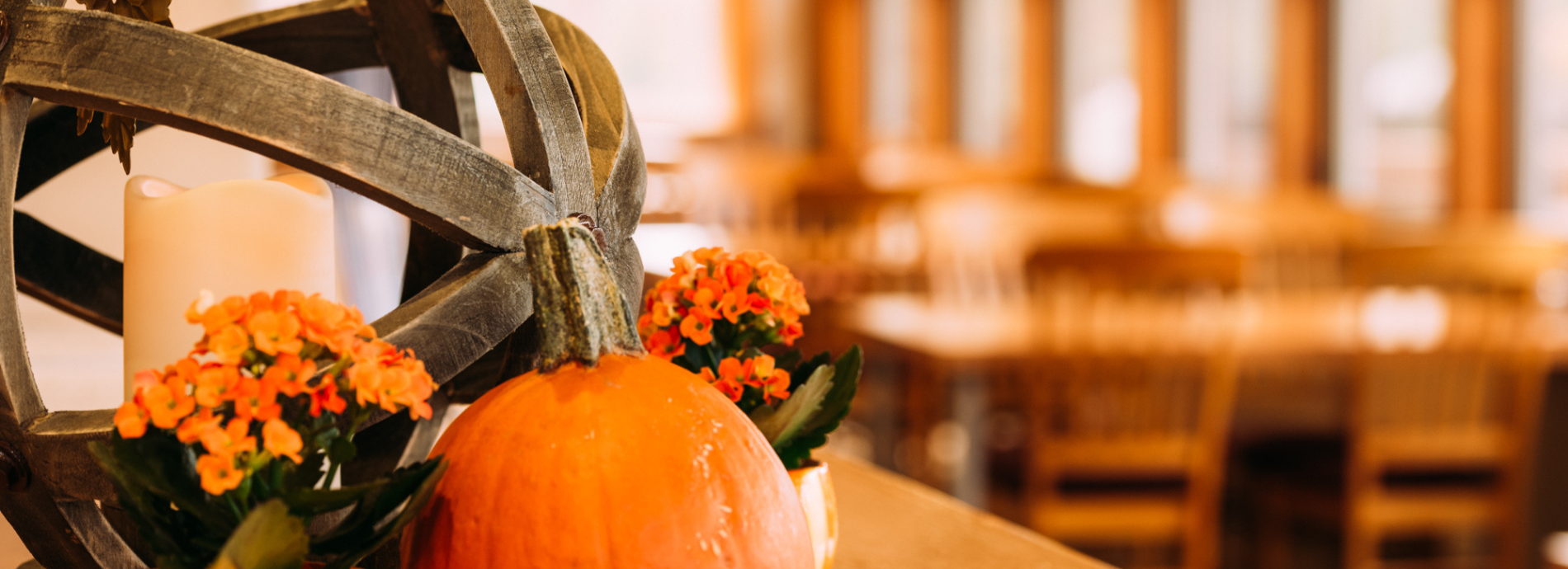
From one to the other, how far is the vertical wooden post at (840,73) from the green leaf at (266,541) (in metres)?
7.42

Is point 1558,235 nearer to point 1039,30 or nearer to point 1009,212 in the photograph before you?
point 1009,212

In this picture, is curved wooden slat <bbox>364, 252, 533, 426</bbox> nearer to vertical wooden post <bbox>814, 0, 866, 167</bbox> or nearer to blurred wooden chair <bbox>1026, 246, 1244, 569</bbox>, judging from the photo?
blurred wooden chair <bbox>1026, 246, 1244, 569</bbox>

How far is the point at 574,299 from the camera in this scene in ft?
0.99

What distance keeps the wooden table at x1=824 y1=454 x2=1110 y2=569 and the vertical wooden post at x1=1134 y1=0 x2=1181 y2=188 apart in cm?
431

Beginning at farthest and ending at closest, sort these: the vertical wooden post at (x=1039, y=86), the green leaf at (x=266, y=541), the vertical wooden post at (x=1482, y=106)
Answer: the vertical wooden post at (x=1039, y=86) < the vertical wooden post at (x=1482, y=106) < the green leaf at (x=266, y=541)

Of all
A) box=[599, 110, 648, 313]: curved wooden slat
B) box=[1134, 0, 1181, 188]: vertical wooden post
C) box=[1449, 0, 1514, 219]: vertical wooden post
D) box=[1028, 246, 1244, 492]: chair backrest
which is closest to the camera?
box=[599, 110, 648, 313]: curved wooden slat

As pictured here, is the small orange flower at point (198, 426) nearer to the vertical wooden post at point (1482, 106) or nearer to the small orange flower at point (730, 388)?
the small orange flower at point (730, 388)

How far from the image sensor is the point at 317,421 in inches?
10.1

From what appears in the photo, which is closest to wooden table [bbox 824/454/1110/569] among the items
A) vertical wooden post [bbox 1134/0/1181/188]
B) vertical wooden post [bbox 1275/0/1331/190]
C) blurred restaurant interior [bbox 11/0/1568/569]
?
blurred restaurant interior [bbox 11/0/1568/569]

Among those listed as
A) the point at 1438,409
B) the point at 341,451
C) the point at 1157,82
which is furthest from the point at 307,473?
the point at 1157,82

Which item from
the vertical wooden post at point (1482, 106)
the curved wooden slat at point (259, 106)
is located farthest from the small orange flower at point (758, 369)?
the vertical wooden post at point (1482, 106)

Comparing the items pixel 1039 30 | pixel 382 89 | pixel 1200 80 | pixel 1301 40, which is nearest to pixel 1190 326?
pixel 382 89

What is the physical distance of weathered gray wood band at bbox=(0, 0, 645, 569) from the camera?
275 millimetres

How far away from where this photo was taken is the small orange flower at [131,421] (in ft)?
0.77
